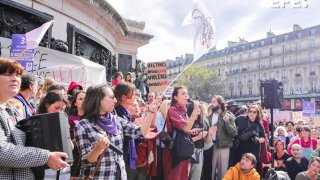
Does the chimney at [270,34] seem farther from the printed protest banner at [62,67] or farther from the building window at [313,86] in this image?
the printed protest banner at [62,67]

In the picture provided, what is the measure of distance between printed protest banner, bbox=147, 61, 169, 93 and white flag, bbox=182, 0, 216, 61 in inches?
24.6

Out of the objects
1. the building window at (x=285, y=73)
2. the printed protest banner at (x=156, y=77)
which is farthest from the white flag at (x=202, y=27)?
the building window at (x=285, y=73)

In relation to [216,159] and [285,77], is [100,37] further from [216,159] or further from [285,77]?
[285,77]

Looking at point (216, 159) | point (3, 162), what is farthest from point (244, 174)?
point (3, 162)

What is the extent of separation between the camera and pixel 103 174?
3367 millimetres

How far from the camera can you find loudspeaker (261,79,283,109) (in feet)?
26.6

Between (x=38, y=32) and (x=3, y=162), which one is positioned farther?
(x=38, y=32)

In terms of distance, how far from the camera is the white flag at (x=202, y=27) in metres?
6.55

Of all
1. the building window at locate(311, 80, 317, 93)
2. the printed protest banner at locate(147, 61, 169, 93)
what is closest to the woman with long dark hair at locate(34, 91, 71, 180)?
the printed protest banner at locate(147, 61, 169, 93)

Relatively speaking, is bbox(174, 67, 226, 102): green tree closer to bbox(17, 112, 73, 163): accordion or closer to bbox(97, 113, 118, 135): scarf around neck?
bbox(97, 113, 118, 135): scarf around neck

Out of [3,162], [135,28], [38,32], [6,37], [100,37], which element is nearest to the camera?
[3,162]

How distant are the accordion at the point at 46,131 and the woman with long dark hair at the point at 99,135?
700 mm

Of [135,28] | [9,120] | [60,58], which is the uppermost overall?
[135,28]

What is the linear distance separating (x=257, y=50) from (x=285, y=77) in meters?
10.6
